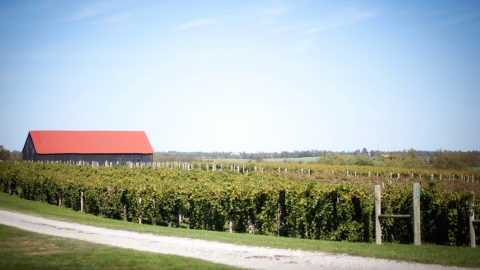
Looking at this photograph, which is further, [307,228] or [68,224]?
[68,224]

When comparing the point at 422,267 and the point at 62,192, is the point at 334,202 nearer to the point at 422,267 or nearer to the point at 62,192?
the point at 422,267

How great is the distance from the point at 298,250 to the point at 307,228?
13.2 feet

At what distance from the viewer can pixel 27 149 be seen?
78312 mm

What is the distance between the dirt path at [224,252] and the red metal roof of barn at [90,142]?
60881 mm

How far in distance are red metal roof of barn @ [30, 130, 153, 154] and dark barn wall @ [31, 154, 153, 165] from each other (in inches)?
22.3

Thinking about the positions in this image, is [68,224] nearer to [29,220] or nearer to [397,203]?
[29,220]

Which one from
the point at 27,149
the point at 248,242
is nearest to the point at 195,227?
the point at 248,242

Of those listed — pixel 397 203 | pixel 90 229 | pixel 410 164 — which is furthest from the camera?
pixel 410 164

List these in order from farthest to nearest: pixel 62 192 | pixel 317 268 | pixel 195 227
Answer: pixel 62 192 < pixel 195 227 < pixel 317 268

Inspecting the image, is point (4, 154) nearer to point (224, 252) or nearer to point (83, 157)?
point (83, 157)

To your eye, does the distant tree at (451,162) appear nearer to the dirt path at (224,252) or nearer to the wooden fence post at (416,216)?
the wooden fence post at (416,216)

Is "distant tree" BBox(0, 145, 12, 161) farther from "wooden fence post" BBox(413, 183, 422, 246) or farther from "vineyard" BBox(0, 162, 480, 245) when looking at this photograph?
"wooden fence post" BBox(413, 183, 422, 246)

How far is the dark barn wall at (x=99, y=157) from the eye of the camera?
73.9 metres

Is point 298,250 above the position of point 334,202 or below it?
below
